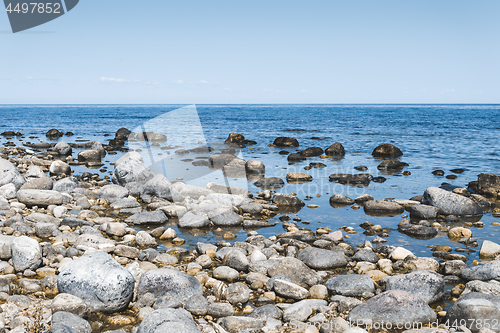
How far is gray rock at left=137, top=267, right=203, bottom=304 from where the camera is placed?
192 inches

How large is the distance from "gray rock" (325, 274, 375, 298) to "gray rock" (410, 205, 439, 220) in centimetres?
436

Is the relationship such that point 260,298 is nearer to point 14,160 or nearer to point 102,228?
point 102,228

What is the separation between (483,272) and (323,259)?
95.3 inches

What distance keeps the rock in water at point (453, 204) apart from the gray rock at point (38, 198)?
9.54 m

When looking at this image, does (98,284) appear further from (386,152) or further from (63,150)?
(386,152)

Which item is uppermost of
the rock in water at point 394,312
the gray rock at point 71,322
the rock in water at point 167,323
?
A: the rock in water at point 167,323

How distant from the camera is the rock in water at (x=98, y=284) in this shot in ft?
14.8

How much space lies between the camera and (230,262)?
5988mm

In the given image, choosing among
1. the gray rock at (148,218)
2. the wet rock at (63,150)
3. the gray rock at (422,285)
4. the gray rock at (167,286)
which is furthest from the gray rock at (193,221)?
the wet rock at (63,150)

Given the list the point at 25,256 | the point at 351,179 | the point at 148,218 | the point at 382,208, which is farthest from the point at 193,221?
the point at 351,179

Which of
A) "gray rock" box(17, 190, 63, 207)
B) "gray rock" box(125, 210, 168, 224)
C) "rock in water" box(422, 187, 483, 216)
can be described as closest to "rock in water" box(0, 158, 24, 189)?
"gray rock" box(17, 190, 63, 207)

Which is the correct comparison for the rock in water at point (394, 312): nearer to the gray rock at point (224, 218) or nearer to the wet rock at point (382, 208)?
the gray rock at point (224, 218)

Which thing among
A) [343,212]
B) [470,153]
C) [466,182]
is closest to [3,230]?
[343,212]

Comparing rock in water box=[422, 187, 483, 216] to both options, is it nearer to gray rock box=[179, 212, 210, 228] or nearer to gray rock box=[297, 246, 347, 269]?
gray rock box=[297, 246, 347, 269]
